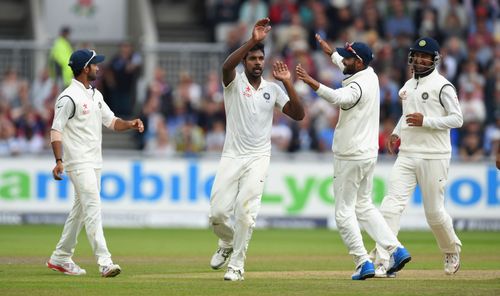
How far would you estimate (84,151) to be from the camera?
1302 cm

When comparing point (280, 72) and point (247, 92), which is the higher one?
point (280, 72)

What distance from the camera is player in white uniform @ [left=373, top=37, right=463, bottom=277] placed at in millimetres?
13438

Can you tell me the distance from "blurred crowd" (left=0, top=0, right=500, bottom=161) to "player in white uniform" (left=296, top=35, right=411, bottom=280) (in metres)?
10.6

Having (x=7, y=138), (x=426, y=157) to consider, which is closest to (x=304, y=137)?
(x=7, y=138)

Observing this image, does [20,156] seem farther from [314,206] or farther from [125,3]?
[125,3]

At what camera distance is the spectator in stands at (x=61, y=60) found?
2558cm

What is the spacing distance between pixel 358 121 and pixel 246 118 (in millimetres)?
1161

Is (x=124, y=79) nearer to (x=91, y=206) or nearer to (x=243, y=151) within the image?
(x=91, y=206)

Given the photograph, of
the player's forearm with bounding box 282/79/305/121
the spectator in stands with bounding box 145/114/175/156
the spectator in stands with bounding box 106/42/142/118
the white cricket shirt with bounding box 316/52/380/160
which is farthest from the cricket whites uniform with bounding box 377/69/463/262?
the spectator in stands with bounding box 106/42/142/118

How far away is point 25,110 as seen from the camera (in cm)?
Answer: 2511

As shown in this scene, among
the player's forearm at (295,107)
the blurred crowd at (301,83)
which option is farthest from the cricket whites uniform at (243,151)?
the blurred crowd at (301,83)

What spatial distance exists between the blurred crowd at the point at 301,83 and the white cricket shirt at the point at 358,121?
34.8ft

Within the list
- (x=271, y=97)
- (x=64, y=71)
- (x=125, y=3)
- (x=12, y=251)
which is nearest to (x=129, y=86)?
(x=64, y=71)

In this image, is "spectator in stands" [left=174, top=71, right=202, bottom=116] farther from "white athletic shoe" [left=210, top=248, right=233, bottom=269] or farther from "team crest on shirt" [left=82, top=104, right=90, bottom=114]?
"team crest on shirt" [left=82, top=104, right=90, bottom=114]
